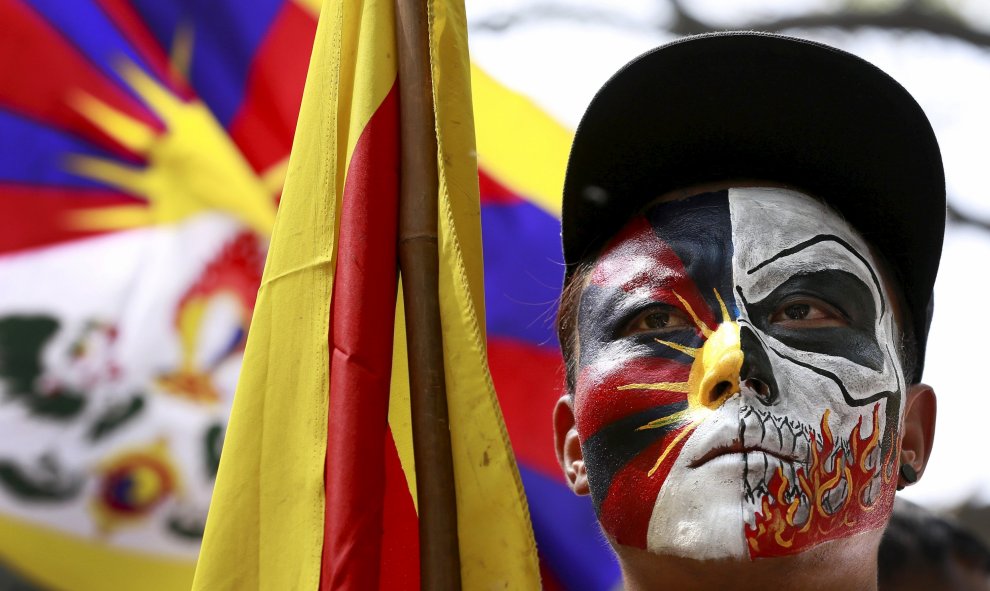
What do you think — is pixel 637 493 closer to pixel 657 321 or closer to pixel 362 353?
pixel 657 321

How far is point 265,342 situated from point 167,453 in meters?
1.74

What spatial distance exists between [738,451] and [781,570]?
0.28 meters

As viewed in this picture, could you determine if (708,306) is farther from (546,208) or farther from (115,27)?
(115,27)

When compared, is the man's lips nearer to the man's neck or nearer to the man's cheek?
the man's cheek

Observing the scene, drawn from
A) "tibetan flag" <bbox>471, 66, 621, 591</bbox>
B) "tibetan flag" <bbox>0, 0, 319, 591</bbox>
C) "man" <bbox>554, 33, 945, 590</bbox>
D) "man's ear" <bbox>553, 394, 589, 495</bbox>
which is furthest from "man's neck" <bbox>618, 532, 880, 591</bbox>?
"tibetan flag" <bbox>0, 0, 319, 591</bbox>

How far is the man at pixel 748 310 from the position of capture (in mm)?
2525

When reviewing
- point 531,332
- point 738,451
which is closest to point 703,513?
point 738,451

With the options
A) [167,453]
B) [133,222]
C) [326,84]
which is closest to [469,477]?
[326,84]

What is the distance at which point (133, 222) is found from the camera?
438 cm

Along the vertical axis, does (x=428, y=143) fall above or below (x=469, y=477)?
above

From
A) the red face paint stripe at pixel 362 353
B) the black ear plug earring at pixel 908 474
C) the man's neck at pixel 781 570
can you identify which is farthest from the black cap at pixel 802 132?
the red face paint stripe at pixel 362 353

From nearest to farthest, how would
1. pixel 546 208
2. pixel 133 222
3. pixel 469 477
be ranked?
pixel 469 477 → pixel 133 222 → pixel 546 208

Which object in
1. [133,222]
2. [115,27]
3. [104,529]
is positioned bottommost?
[104,529]

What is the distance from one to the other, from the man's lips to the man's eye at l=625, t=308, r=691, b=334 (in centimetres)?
34
